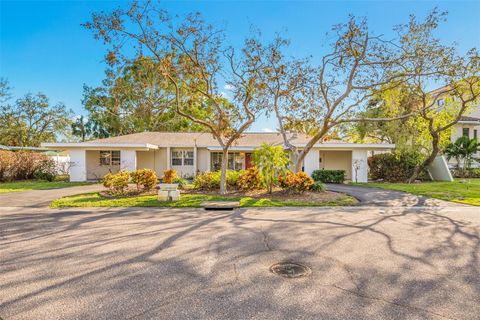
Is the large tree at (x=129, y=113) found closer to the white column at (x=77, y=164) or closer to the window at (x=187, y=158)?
the window at (x=187, y=158)

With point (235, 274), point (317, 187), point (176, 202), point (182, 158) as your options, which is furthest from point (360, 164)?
point (235, 274)

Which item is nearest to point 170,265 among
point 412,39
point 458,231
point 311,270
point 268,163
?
point 311,270

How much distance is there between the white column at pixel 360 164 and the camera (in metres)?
17.7

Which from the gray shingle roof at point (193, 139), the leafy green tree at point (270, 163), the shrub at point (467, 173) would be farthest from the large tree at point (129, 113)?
the shrub at point (467, 173)

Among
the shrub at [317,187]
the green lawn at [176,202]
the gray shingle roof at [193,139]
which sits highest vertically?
the gray shingle roof at [193,139]

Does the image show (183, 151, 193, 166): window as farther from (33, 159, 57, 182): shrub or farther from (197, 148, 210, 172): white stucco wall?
(33, 159, 57, 182): shrub

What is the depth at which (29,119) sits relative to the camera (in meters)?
33.8

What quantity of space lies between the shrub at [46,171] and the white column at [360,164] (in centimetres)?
2047

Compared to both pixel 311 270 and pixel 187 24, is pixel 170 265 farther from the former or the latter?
pixel 187 24

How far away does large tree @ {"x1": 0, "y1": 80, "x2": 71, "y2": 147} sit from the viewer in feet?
106

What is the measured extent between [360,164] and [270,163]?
31.7ft

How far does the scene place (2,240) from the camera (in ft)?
16.9

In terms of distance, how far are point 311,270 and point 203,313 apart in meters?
1.75

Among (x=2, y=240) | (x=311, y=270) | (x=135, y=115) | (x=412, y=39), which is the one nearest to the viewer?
(x=311, y=270)
